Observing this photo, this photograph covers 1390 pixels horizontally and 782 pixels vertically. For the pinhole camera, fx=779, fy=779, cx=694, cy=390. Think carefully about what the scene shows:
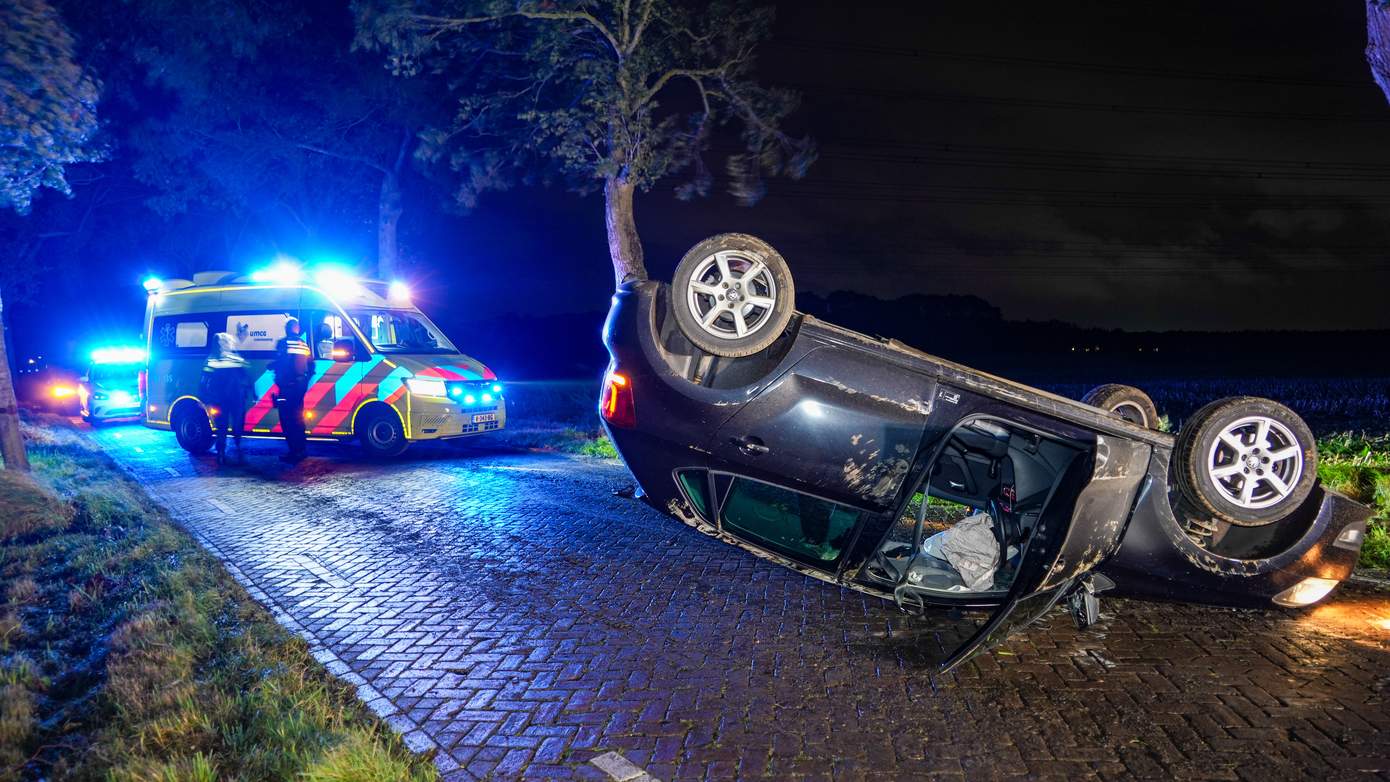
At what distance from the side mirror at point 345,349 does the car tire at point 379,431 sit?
2.83 ft

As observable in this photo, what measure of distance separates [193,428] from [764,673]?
12.6 meters

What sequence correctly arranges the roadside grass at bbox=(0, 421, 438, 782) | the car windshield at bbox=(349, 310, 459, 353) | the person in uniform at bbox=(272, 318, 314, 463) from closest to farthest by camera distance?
the roadside grass at bbox=(0, 421, 438, 782) → the person in uniform at bbox=(272, 318, 314, 463) → the car windshield at bbox=(349, 310, 459, 353)

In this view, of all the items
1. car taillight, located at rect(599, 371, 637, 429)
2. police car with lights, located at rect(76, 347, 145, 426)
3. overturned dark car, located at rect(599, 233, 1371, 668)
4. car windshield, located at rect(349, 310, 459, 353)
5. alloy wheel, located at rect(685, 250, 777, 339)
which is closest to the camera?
overturned dark car, located at rect(599, 233, 1371, 668)

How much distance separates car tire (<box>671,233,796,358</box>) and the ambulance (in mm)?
8562

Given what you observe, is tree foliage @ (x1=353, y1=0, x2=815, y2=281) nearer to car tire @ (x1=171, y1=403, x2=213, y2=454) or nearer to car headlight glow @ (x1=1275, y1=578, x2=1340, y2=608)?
car tire @ (x1=171, y1=403, x2=213, y2=454)

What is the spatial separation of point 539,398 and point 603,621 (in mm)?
20203

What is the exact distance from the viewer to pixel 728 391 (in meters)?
4.32

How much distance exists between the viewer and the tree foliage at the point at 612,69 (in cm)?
1350

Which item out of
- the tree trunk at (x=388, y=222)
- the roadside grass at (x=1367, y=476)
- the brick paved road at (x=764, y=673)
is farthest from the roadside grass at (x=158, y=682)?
the tree trunk at (x=388, y=222)

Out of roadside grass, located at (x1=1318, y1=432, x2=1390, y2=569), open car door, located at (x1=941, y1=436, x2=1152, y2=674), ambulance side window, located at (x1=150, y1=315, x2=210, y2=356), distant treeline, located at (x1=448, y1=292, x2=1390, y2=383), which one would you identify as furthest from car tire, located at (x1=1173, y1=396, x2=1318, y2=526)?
distant treeline, located at (x1=448, y1=292, x2=1390, y2=383)

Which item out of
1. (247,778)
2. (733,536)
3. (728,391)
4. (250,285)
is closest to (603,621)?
(733,536)

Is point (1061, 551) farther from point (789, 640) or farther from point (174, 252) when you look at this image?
point (174, 252)

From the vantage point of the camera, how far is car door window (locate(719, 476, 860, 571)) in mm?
4477

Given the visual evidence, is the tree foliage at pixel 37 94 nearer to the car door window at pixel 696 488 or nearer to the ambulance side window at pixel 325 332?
the ambulance side window at pixel 325 332
